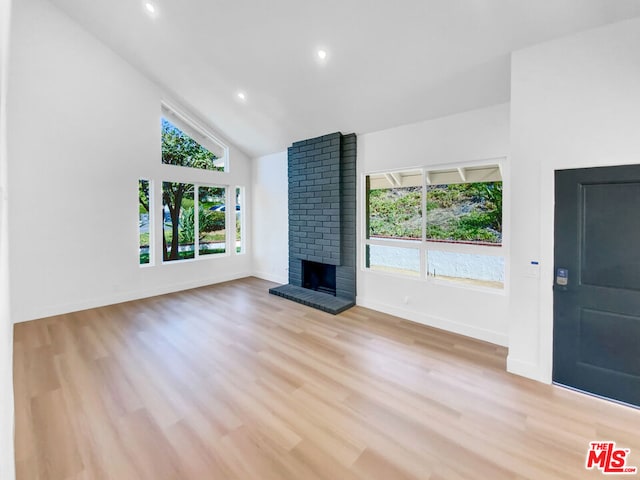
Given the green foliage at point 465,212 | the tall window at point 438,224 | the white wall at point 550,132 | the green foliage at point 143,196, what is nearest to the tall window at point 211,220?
the green foliage at point 143,196

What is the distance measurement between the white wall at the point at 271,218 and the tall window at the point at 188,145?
2.82 feet

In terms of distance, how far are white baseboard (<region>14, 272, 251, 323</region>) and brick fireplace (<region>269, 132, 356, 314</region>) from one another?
1714mm

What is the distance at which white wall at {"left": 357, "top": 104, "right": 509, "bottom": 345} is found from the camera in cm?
321

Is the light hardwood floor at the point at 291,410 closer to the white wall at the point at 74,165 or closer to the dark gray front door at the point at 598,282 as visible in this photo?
the dark gray front door at the point at 598,282

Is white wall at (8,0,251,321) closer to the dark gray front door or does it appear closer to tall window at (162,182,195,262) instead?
tall window at (162,182,195,262)

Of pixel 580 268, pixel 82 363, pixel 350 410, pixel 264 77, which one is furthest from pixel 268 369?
pixel 264 77

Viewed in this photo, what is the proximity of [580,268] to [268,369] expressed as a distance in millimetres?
2829

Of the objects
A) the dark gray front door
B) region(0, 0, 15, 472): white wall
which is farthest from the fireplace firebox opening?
region(0, 0, 15, 472): white wall

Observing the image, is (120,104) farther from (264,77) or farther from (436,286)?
(436,286)

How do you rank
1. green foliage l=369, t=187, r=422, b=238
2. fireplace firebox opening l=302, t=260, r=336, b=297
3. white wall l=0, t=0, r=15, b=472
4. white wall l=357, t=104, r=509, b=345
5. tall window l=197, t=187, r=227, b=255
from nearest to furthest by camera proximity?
white wall l=0, t=0, r=15, b=472
white wall l=357, t=104, r=509, b=345
green foliage l=369, t=187, r=422, b=238
fireplace firebox opening l=302, t=260, r=336, b=297
tall window l=197, t=187, r=227, b=255

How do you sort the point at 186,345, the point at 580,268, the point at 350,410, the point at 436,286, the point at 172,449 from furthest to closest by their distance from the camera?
the point at 436,286 → the point at 186,345 → the point at 580,268 → the point at 350,410 → the point at 172,449

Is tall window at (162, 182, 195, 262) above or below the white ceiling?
below

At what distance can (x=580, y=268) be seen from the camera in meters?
2.33

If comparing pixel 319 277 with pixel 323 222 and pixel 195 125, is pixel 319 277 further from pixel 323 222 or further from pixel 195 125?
pixel 195 125
